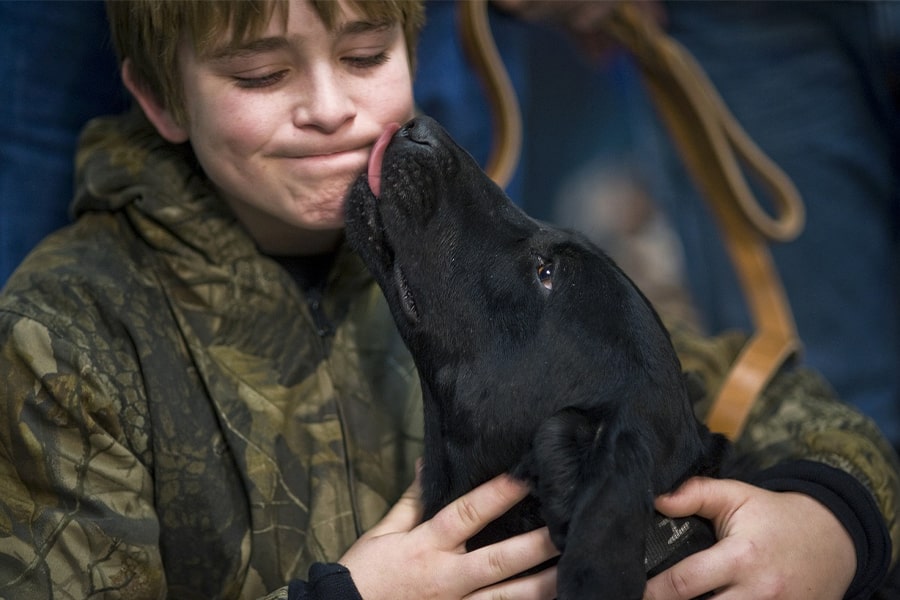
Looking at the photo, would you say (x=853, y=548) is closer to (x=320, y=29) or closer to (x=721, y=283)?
(x=320, y=29)

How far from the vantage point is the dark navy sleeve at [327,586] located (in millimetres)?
1519

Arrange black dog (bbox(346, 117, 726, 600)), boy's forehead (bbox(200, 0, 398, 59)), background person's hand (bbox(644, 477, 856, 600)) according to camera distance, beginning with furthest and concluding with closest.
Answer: boy's forehead (bbox(200, 0, 398, 59)) → background person's hand (bbox(644, 477, 856, 600)) → black dog (bbox(346, 117, 726, 600))

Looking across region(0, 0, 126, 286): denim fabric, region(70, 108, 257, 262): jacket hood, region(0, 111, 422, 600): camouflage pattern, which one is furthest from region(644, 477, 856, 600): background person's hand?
region(0, 0, 126, 286): denim fabric

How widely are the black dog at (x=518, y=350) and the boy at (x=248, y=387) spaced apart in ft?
0.21

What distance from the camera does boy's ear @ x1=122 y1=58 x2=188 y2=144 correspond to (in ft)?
6.08

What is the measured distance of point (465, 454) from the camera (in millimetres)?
1548

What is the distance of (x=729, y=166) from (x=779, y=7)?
38.6 inches

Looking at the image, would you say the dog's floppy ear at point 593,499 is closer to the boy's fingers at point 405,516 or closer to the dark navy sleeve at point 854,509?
the boy's fingers at point 405,516

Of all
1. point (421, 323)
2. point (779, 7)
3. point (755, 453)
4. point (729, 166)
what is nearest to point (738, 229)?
point (729, 166)

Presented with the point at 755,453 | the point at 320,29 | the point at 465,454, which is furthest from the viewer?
the point at 755,453

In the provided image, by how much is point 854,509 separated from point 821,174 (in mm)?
1820

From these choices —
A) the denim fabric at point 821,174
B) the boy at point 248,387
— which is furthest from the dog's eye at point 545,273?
the denim fabric at point 821,174

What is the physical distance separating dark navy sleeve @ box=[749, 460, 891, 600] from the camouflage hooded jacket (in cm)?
11

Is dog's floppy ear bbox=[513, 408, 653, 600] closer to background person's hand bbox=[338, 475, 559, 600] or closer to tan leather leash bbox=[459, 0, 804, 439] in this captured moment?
background person's hand bbox=[338, 475, 559, 600]
